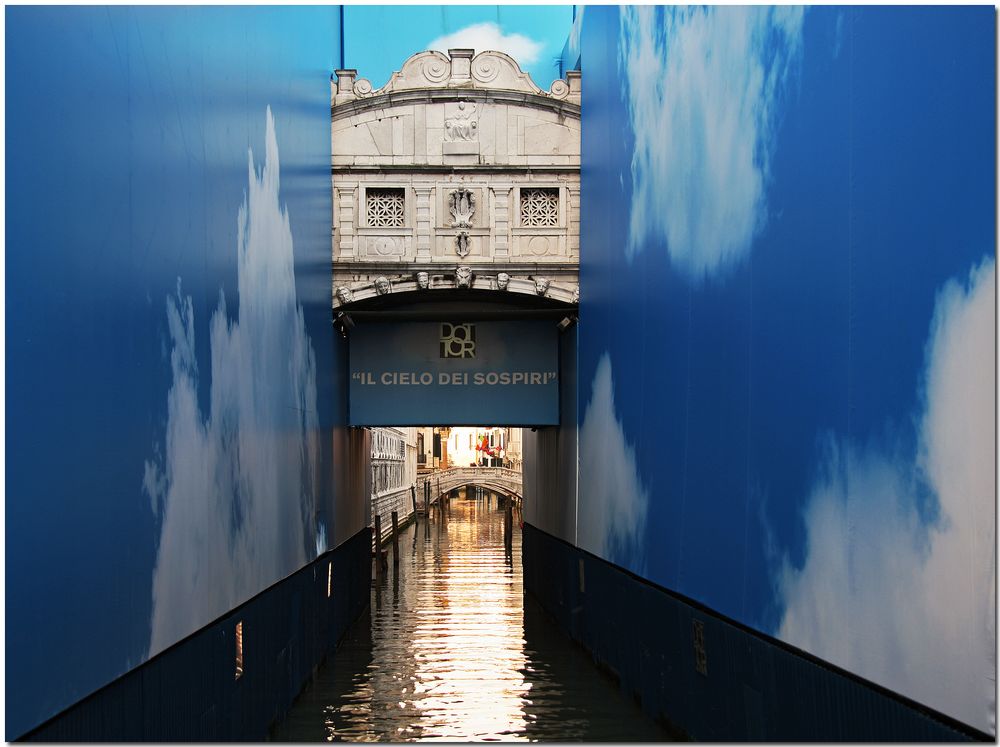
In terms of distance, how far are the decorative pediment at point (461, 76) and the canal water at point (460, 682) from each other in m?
8.44

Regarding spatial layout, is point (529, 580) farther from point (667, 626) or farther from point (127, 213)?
point (127, 213)

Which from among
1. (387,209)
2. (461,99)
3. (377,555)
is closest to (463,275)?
(387,209)

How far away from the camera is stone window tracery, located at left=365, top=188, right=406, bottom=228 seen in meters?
16.3

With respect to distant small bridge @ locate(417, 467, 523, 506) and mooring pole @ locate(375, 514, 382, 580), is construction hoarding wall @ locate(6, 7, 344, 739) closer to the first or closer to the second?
mooring pole @ locate(375, 514, 382, 580)

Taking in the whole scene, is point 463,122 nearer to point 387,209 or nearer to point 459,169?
point 459,169

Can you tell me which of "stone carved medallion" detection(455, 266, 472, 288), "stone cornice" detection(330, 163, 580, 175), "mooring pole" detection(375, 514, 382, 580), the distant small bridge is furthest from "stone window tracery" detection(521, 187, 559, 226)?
the distant small bridge

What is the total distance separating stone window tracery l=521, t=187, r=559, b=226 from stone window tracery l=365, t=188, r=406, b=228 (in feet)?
6.06

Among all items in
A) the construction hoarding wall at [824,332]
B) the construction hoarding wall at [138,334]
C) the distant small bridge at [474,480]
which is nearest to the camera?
the construction hoarding wall at [824,332]

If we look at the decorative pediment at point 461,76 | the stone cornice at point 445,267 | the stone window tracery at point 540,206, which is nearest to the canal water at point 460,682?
the stone cornice at point 445,267

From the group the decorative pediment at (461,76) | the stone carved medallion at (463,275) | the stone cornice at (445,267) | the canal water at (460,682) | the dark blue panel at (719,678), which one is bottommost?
the canal water at (460,682)

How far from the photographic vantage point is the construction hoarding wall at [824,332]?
16.3 ft

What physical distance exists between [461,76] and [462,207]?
6.47ft

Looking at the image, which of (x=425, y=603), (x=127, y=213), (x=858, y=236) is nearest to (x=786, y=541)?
(x=858, y=236)

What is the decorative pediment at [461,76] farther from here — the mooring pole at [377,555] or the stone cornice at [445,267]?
the mooring pole at [377,555]
